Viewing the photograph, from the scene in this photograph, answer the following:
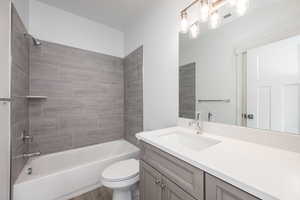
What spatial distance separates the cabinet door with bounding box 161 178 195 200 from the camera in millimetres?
740

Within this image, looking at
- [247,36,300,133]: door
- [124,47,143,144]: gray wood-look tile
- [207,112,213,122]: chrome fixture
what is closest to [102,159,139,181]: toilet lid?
[124,47,143,144]: gray wood-look tile

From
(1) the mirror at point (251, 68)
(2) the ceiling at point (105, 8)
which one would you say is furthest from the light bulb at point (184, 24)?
(2) the ceiling at point (105, 8)

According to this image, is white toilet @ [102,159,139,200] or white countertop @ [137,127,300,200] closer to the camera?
white countertop @ [137,127,300,200]

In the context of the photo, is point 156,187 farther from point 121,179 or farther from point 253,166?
point 253,166

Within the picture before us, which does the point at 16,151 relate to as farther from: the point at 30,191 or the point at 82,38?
the point at 82,38

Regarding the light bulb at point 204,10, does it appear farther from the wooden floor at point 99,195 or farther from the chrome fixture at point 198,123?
the wooden floor at point 99,195

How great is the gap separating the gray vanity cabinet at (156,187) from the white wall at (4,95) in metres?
1.17

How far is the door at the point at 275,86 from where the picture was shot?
774 mm

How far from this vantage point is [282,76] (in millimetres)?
823

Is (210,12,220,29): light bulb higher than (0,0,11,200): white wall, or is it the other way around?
(210,12,220,29): light bulb

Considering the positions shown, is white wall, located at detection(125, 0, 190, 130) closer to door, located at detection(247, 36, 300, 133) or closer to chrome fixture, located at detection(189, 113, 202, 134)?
chrome fixture, located at detection(189, 113, 202, 134)

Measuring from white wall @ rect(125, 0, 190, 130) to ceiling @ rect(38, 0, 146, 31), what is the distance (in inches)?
6.8

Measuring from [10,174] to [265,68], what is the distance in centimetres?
227

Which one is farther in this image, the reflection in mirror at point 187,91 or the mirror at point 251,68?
the reflection in mirror at point 187,91
